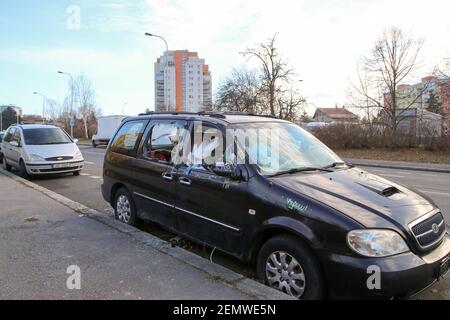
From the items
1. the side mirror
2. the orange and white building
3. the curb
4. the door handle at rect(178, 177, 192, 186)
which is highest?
the orange and white building

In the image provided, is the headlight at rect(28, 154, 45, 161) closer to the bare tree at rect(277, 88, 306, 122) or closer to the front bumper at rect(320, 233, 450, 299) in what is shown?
the front bumper at rect(320, 233, 450, 299)

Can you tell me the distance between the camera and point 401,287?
316 cm

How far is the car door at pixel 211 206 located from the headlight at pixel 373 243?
3.64ft

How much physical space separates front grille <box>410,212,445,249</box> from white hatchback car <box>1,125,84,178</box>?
36.5ft

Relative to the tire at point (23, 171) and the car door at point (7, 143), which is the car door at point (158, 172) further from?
the car door at point (7, 143)

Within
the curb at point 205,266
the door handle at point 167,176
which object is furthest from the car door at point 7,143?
the door handle at point 167,176

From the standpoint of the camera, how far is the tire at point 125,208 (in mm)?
5969

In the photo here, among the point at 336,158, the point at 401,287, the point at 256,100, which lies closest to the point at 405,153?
the point at 256,100

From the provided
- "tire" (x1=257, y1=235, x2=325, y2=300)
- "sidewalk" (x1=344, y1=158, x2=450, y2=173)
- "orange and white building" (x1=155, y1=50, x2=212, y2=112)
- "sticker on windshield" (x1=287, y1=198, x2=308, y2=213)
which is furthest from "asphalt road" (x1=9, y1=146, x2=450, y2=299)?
"orange and white building" (x1=155, y1=50, x2=212, y2=112)

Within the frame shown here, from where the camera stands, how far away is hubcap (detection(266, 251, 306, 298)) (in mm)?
3529

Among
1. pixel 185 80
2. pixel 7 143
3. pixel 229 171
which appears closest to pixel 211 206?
pixel 229 171
